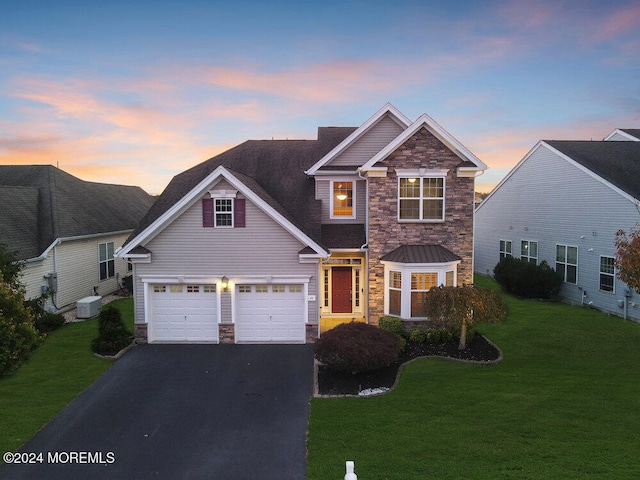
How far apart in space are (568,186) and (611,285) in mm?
5850

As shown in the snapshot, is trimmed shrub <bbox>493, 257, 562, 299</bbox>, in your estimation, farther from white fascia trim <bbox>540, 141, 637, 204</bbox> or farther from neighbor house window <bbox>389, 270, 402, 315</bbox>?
neighbor house window <bbox>389, 270, 402, 315</bbox>

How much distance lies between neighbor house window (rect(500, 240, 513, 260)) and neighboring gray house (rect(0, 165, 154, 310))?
26511 millimetres

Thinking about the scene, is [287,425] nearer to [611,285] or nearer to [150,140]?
[611,285]

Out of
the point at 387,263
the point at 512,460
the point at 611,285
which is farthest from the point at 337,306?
the point at 611,285

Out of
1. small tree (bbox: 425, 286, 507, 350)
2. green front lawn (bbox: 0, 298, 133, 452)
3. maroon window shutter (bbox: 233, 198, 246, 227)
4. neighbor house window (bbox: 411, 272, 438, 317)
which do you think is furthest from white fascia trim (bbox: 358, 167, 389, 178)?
green front lawn (bbox: 0, 298, 133, 452)

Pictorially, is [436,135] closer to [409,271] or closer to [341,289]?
[409,271]

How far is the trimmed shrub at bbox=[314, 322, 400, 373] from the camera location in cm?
1196

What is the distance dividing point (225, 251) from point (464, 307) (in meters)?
8.99

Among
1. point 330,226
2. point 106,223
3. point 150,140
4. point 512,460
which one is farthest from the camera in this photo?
point 150,140

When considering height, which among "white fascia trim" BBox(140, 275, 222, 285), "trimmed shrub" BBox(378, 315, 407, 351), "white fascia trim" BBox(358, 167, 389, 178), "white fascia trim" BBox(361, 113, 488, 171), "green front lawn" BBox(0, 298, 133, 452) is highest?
"white fascia trim" BBox(361, 113, 488, 171)

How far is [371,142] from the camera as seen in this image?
18094 mm

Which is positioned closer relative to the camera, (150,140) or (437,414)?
(437,414)

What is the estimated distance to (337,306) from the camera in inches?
731

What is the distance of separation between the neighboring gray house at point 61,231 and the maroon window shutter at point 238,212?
33.4ft
